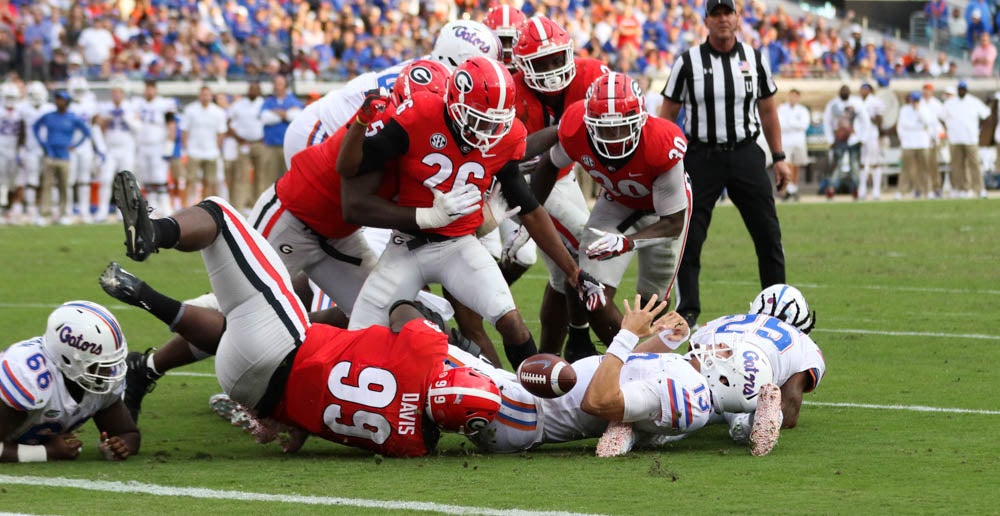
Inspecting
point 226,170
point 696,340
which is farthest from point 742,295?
point 226,170

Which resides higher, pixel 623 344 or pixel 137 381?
pixel 623 344

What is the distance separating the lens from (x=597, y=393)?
526 cm

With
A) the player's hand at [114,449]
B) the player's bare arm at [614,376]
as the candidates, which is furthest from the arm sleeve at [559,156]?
the player's hand at [114,449]

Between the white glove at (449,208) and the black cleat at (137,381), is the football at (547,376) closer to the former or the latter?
the white glove at (449,208)

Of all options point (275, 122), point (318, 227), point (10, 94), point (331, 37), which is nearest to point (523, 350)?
point (318, 227)

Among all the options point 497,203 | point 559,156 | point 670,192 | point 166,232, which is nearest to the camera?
point 166,232

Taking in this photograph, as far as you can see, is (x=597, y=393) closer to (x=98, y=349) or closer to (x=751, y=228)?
(x=98, y=349)

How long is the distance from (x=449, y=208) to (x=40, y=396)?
1.83 metres

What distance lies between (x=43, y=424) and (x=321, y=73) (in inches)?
668

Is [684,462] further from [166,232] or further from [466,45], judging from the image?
[466,45]

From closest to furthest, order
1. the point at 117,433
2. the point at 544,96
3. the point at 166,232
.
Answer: the point at 166,232 → the point at 117,433 → the point at 544,96

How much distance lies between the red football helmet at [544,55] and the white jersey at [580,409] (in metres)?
2.31

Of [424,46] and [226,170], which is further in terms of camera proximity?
[424,46]

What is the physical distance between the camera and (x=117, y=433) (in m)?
5.60
